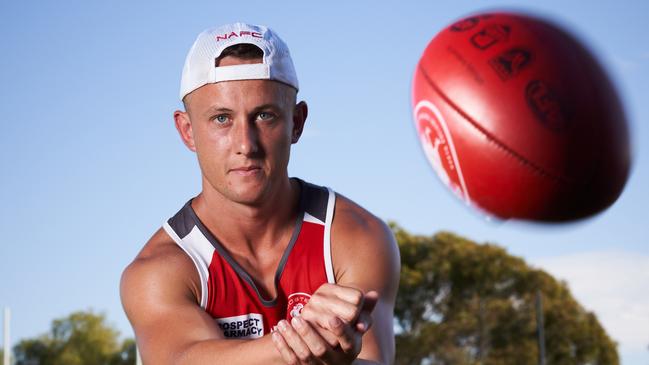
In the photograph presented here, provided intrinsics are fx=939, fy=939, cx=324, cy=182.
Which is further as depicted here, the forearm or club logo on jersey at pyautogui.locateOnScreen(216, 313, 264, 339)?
club logo on jersey at pyautogui.locateOnScreen(216, 313, 264, 339)

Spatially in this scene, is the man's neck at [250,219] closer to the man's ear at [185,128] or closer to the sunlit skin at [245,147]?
the sunlit skin at [245,147]

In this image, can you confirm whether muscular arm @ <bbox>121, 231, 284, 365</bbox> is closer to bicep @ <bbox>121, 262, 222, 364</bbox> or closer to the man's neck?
bicep @ <bbox>121, 262, 222, 364</bbox>

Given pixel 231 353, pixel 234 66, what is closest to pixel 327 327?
pixel 231 353

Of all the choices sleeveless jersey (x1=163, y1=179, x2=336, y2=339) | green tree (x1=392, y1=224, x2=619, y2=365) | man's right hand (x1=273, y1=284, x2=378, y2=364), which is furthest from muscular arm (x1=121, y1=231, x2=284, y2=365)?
green tree (x1=392, y1=224, x2=619, y2=365)

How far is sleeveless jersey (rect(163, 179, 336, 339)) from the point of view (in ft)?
16.6

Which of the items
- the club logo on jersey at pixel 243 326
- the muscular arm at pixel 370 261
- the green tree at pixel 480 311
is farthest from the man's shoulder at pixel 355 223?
the green tree at pixel 480 311

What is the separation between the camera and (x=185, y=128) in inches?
208

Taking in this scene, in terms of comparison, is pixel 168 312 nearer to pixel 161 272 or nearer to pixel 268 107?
Result: pixel 161 272

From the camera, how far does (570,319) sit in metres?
38.6

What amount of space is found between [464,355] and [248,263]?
1242 inches

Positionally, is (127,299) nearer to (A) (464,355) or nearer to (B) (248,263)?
(B) (248,263)

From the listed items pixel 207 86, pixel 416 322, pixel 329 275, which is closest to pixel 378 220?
pixel 329 275

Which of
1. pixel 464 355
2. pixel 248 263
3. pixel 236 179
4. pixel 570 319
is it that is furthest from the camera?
pixel 570 319

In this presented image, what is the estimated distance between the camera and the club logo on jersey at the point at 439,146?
521 centimetres
